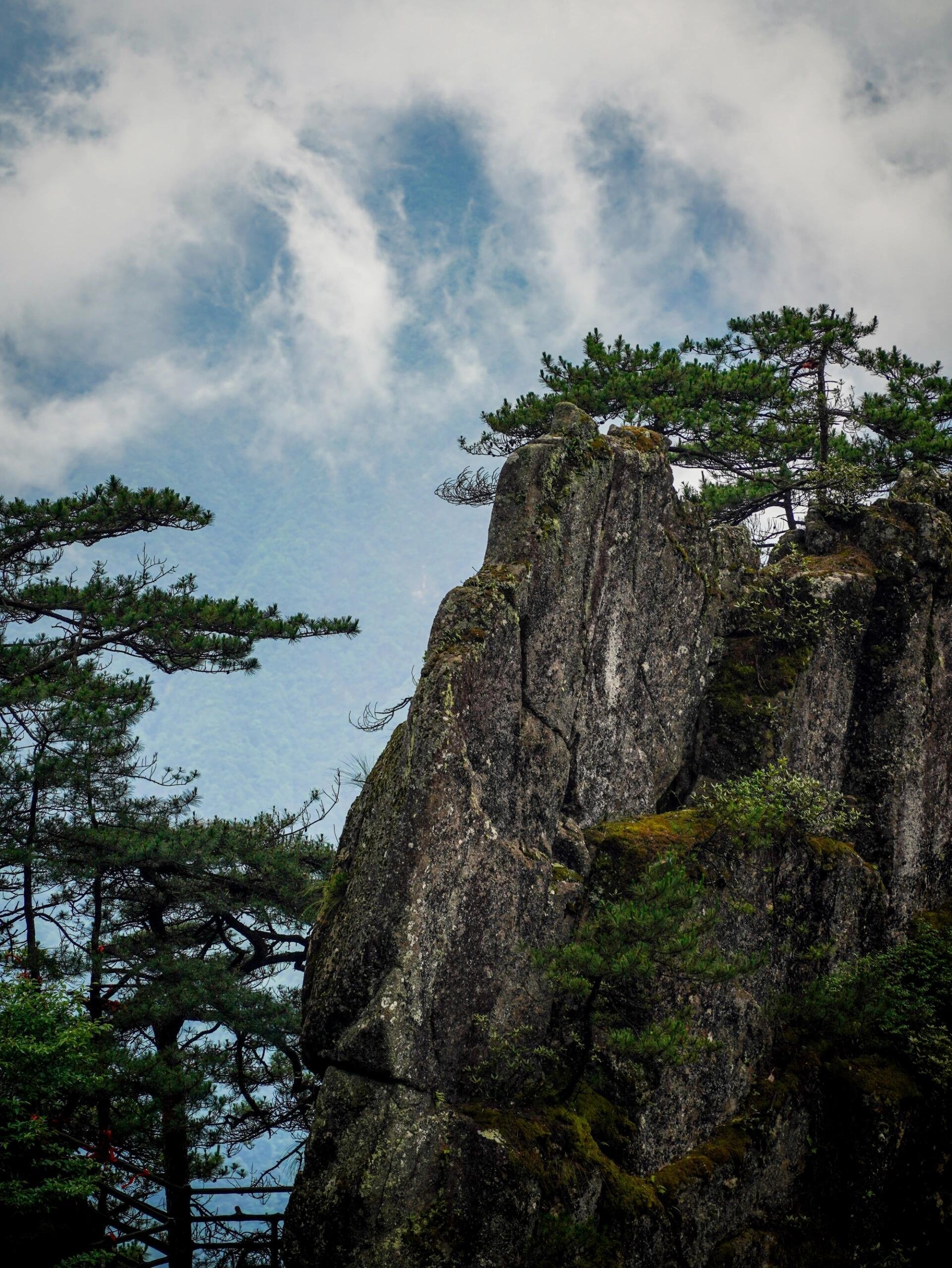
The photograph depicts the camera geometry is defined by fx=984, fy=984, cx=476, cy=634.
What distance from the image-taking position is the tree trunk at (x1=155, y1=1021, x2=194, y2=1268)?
545 inches

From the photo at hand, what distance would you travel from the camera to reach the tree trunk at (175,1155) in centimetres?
1384

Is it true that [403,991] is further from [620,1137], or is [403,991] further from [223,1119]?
[223,1119]

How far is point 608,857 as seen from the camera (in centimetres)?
1322

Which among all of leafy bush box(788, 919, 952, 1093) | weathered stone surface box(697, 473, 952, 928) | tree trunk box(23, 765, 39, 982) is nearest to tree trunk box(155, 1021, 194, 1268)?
tree trunk box(23, 765, 39, 982)

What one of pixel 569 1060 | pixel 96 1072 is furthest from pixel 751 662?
pixel 96 1072

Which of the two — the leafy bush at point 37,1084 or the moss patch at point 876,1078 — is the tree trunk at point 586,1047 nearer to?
the moss patch at point 876,1078

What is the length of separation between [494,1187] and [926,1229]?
7.62 m

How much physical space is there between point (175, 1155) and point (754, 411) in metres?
17.7

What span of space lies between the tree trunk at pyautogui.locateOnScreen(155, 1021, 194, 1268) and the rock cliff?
3.59m

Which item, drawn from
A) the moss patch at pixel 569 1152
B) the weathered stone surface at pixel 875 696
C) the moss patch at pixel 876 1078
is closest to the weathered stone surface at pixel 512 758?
the moss patch at pixel 569 1152

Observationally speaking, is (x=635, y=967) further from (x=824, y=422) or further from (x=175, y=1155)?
(x=824, y=422)

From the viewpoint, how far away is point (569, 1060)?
40.3 ft

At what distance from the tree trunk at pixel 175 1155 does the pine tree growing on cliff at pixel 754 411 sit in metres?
12.5

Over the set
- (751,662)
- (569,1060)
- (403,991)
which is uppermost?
(751,662)
